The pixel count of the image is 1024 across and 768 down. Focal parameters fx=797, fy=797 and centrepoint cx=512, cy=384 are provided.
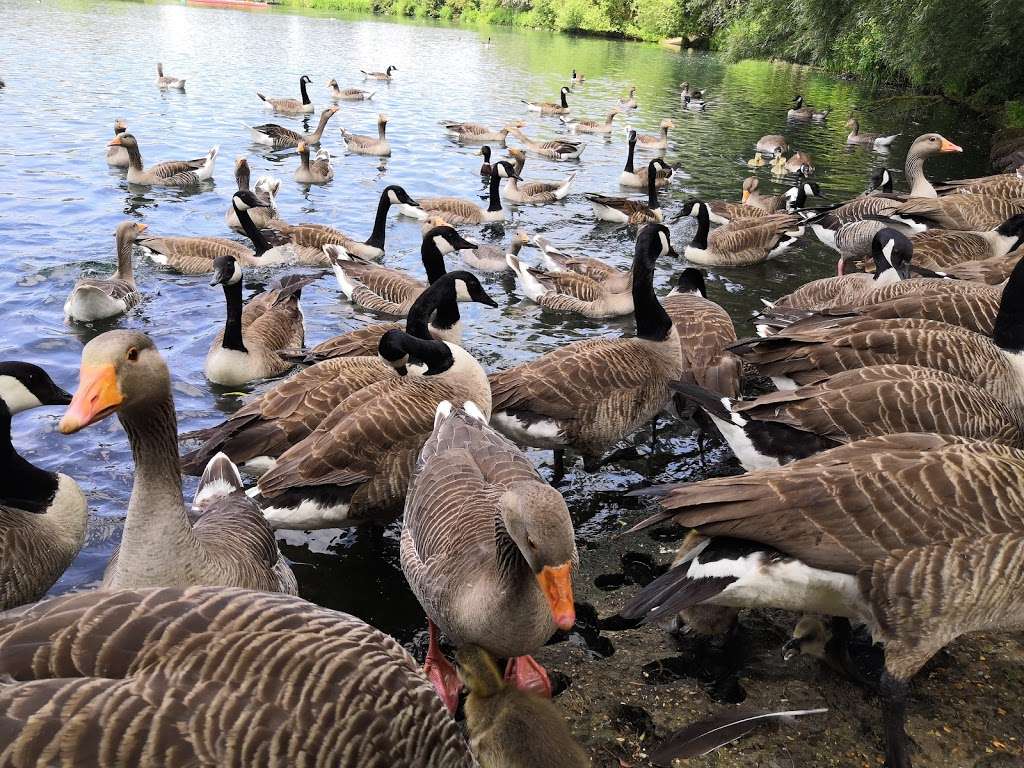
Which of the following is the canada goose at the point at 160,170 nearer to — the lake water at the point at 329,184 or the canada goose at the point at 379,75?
the lake water at the point at 329,184

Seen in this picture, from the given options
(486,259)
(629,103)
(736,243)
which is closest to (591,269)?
(486,259)

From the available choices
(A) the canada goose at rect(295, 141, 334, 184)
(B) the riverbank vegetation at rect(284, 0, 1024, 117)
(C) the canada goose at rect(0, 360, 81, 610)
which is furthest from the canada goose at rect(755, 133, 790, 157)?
(C) the canada goose at rect(0, 360, 81, 610)

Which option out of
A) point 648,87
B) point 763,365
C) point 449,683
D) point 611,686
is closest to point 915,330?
point 763,365

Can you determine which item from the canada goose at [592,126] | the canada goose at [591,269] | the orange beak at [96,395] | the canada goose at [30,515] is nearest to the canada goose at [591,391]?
the canada goose at [30,515]

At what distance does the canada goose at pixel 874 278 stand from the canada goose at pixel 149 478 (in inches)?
313

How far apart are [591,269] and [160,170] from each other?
10.4 meters

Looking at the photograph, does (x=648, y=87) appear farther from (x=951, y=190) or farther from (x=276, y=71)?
(x=951, y=190)

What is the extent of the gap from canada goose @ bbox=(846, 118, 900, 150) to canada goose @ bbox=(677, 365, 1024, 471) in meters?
23.9

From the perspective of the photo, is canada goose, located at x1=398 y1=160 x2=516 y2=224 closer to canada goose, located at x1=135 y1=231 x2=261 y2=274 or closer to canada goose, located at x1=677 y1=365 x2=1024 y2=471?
canada goose, located at x1=135 y1=231 x2=261 y2=274

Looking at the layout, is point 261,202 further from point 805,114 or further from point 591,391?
point 805,114

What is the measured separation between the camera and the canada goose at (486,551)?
144 inches

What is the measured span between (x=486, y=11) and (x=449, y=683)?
91901 mm

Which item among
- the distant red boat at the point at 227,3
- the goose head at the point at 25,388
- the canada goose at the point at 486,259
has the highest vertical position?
the distant red boat at the point at 227,3

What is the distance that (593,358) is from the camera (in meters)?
7.29
